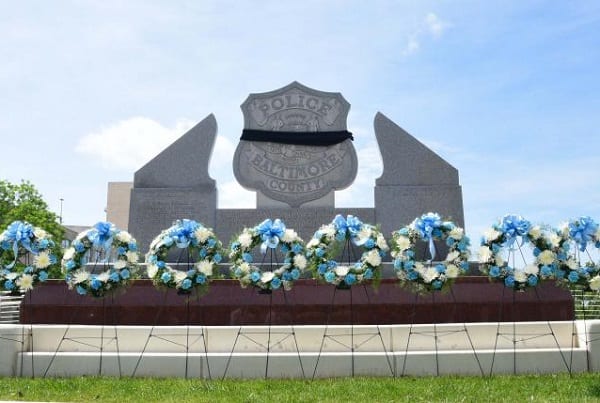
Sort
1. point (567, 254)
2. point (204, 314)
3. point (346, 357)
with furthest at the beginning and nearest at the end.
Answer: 1. point (204, 314)
2. point (567, 254)
3. point (346, 357)

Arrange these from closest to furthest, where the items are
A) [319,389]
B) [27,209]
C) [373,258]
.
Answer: [319,389] < [373,258] < [27,209]

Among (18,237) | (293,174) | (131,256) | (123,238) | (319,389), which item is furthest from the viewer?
(293,174)

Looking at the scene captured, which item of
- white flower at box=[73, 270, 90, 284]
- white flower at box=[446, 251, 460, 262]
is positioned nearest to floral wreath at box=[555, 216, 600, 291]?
white flower at box=[446, 251, 460, 262]

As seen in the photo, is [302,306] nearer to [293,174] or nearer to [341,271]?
[341,271]

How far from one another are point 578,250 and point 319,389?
581 cm

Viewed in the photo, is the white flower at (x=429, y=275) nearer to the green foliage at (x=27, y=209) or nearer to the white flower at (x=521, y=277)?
the white flower at (x=521, y=277)

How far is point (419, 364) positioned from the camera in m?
8.74

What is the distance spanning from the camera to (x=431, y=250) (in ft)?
35.5

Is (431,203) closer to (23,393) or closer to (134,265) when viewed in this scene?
(134,265)

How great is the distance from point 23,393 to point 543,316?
10.2m

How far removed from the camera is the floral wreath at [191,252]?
35.4ft

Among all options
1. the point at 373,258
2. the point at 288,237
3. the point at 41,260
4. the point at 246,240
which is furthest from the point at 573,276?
the point at 41,260

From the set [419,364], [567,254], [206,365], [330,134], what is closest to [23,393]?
[206,365]

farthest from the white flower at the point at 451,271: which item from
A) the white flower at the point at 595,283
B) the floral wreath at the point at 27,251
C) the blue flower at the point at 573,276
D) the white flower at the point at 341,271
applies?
the floral wreath at the point at 27,251
